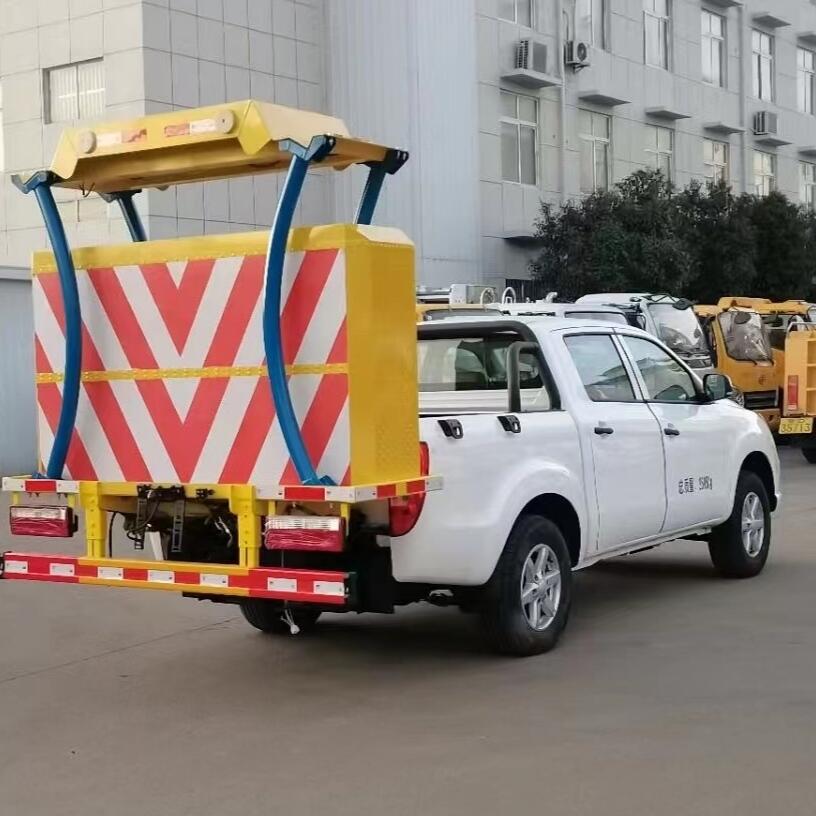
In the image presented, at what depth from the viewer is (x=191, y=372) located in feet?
22.0

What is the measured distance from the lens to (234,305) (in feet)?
21.4

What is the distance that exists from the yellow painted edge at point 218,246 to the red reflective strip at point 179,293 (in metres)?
0.04

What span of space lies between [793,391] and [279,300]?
1282cm

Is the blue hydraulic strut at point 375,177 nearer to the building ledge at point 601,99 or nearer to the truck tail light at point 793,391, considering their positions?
the truck tail light at point 793,391

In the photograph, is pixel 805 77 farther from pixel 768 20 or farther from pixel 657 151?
pixel 657 151

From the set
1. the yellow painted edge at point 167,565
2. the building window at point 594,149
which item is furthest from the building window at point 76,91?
the yellow painted edge at point 167,565

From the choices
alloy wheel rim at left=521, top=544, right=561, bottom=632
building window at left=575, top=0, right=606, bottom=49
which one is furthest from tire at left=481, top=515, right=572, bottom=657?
building window at left=575, top=0, right=606, bottom=49

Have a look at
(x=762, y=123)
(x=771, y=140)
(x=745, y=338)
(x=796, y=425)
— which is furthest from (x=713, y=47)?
(x=796, y=425)

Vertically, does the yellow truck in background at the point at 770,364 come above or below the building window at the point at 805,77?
below

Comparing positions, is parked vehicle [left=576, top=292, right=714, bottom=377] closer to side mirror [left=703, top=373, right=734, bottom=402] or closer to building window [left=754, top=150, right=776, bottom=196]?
side mirror [left=703, top=373, right=734, bottom=402]

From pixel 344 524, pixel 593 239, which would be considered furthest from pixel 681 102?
pixel 344 524

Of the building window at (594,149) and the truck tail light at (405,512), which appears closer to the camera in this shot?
the truck tail light at (405,512)

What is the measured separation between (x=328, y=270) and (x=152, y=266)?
1.03 meters

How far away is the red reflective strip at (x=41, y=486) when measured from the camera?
689cm
